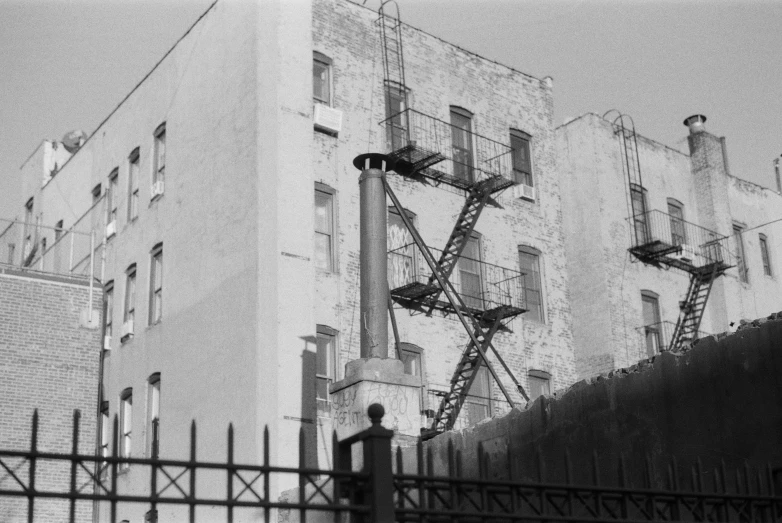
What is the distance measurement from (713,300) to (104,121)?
1886 cm

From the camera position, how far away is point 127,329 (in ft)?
93.0

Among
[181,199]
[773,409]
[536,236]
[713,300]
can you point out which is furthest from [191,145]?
[773,409]

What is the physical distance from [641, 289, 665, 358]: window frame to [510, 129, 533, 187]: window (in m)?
4.84

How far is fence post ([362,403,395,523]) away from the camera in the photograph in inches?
251

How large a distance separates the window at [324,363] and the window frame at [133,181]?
796cm

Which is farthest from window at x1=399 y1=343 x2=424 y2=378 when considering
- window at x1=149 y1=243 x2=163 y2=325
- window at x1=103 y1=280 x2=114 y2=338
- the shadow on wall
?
the shadow on wall

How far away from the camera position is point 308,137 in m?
25.2

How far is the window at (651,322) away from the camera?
102ft

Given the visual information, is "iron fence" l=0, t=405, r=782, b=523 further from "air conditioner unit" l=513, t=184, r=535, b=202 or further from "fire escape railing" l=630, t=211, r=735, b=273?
"fire escape railing" l=630, t=211, r=735, b=273

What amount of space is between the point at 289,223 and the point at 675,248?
12463mm

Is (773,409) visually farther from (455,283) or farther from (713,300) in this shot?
(713,300)

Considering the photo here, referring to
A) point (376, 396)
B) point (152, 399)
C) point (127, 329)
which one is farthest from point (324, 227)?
point (376, 396)

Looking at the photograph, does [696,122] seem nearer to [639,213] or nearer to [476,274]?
[639,213]

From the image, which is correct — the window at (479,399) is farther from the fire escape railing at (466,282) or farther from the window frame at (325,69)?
the window frame at (325,69)
